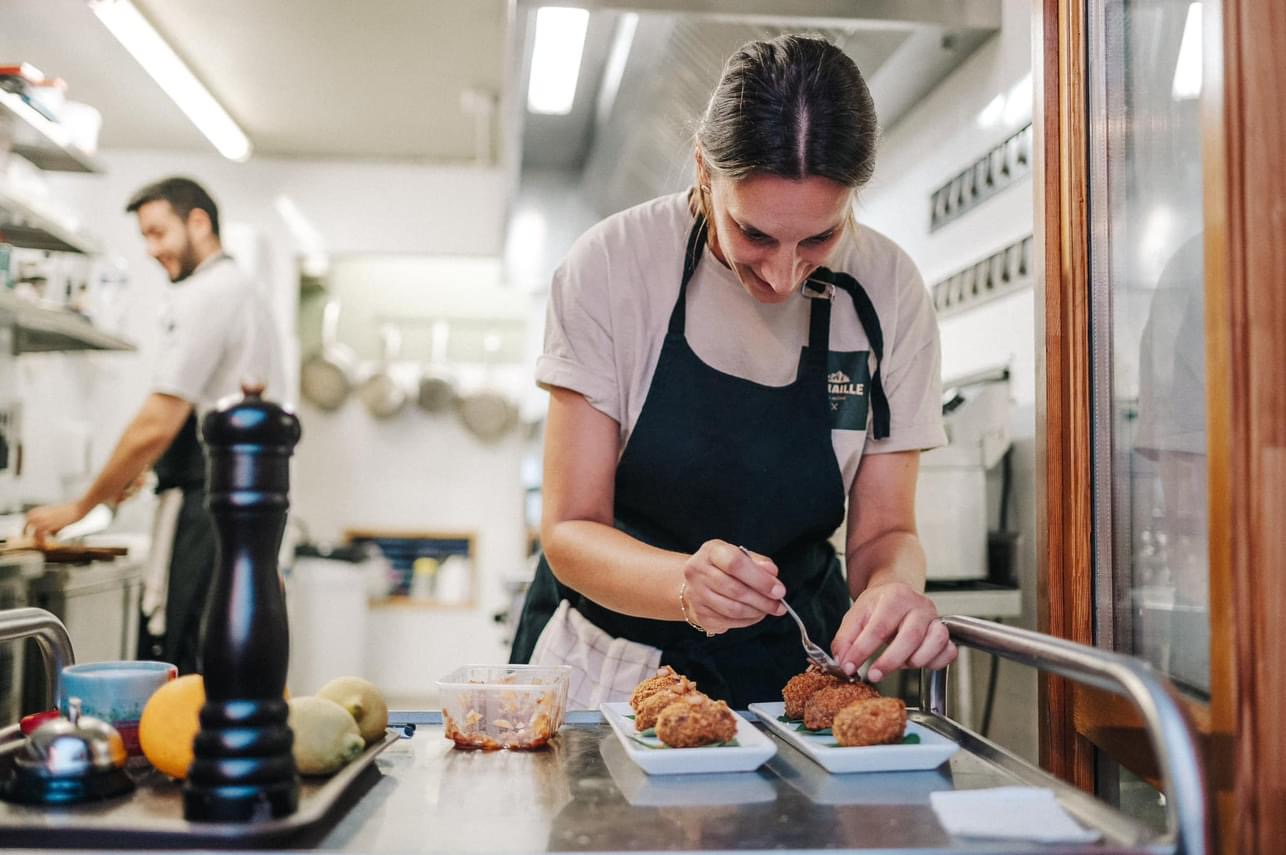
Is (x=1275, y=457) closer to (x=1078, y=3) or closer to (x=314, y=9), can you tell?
(x=1078, y=3)

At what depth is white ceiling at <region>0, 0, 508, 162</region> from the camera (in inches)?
156

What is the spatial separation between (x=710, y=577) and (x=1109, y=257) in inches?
24.0

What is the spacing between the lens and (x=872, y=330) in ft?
4.84

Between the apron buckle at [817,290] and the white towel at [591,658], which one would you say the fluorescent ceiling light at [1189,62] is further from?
the white towel at [591,658]

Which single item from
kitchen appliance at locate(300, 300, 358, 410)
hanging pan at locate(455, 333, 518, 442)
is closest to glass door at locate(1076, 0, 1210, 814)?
hanging pan at locate(455, 333, 518, 442)

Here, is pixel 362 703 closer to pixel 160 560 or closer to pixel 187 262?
pixel 160 560

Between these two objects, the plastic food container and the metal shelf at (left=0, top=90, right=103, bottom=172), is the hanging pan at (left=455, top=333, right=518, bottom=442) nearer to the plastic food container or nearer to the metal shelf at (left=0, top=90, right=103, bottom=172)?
the metal shelf at (left=0, top=90, right=103, bottom=172)

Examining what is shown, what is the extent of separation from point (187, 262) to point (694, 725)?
3.21 meters

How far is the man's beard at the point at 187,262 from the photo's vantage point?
366 cm

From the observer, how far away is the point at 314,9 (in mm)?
3938

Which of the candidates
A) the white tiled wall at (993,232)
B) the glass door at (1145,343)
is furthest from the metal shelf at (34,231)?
the glass door at (1145,343)

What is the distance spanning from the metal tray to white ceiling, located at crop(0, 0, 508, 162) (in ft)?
10.6

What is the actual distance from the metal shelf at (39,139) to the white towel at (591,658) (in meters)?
2.45

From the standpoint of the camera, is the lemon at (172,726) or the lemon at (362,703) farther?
the lemon at (362,703)
